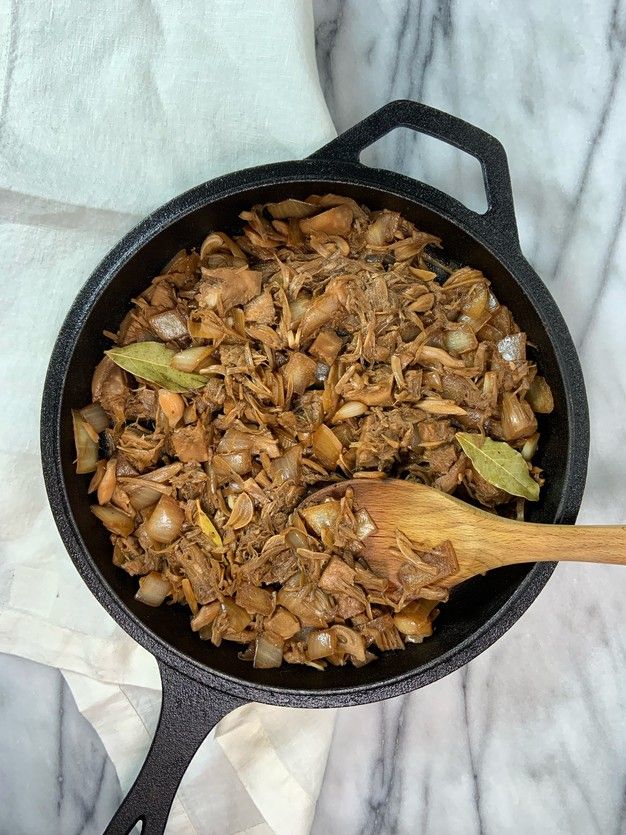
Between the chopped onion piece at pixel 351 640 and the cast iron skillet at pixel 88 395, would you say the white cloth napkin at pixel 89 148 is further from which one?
the chopped onion piece at pixel 351 640

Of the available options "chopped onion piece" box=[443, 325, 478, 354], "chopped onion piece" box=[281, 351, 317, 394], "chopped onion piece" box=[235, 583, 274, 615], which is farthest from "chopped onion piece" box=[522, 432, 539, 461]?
"chopped onion piece" box=[235, 583, 274, 615]

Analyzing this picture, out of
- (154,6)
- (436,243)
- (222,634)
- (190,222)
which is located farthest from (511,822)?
(154,6)

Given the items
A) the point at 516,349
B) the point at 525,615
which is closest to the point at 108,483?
the point at 516,349

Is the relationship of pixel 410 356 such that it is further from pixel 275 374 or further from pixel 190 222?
pixel 190 222

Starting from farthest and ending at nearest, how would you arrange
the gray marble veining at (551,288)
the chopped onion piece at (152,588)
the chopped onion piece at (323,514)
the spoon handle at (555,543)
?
the gray marble veining at (551,288)
the chopped onion piece at (152,588)
the chopped onion piece at (323,514)
the spoon handle at (555,543)

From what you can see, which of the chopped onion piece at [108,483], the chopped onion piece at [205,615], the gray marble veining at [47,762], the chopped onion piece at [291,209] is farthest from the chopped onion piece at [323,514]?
the gray marble veining at [47,762]

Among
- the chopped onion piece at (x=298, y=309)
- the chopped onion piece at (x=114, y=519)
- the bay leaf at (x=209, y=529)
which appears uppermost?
the chopped onion piece at (x=298, y=309)
